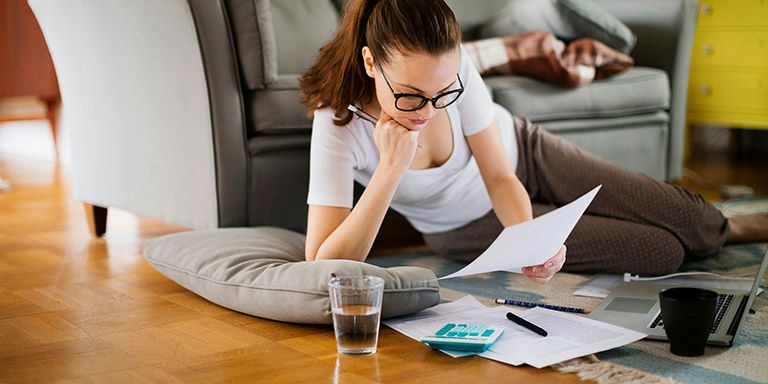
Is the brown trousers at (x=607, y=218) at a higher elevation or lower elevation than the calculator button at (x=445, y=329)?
higher

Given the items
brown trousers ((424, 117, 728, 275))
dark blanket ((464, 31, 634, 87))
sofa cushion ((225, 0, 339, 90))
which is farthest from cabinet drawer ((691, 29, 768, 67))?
sofa cushion ((225, 0, 339, 90))

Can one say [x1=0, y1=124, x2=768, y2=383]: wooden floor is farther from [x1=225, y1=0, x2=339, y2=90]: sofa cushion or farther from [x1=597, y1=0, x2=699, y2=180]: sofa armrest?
[x1=597, y1=0, x2=699, y2=180]: sofa armrest

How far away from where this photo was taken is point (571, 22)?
3.06 metres

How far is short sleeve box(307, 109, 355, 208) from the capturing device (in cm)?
183

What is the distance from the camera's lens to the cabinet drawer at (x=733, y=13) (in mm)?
3709

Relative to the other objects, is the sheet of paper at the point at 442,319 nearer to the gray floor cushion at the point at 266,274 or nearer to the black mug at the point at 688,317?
the gray floor cushion at the point at 266,274

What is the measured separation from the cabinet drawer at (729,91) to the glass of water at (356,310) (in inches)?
106

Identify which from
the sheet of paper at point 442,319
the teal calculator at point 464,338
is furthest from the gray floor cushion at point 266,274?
the teal calculator at point 464,338

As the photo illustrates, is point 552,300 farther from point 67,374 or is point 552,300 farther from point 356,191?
point 67,374

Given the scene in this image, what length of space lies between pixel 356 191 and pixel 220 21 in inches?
20.9

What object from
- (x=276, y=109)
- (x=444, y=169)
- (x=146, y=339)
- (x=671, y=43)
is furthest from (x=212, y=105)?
(x=671, y=43)

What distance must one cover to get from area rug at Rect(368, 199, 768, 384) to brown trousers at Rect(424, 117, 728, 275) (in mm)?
57

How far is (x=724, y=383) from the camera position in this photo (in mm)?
1396

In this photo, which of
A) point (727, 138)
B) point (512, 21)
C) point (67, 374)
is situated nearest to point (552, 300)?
point (67, 374)
